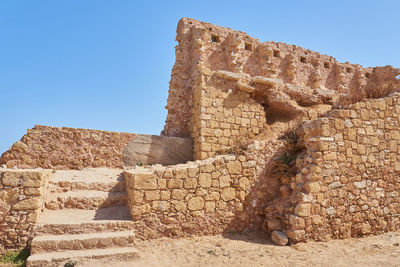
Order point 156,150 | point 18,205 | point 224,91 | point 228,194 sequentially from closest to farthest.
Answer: point 18,205
point 228,194
point 156,150
point 224,91

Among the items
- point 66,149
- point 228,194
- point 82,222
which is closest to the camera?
point 82,222

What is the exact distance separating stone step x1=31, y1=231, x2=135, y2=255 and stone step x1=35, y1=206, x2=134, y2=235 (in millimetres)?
100

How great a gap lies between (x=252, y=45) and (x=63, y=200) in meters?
9.21

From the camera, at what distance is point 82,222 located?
163 inches

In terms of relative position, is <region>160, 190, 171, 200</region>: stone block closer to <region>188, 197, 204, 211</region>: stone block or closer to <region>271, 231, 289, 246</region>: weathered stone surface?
<region>188, 197, 204, 211</region>: stone block

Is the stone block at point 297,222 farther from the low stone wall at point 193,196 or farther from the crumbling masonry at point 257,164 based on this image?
the low stone wall at point 193,196

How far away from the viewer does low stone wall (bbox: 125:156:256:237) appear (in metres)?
4.54

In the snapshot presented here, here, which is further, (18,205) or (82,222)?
(82,222)

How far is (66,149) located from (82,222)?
8.95ft

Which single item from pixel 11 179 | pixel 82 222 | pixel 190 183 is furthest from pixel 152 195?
pixel 11 179

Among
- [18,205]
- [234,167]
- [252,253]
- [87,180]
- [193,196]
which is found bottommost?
[252,253]

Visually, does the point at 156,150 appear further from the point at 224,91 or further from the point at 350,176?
the point at 350,176

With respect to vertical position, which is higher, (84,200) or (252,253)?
(84,200)

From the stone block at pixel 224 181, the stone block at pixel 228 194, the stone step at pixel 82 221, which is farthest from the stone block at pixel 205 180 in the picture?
the stone step at pixel 82 221
